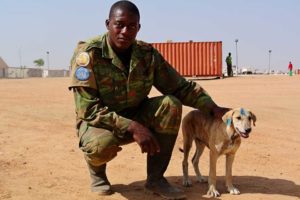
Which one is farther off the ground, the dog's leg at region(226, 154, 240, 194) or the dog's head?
the dog's head

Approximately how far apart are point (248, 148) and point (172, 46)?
1053 inches

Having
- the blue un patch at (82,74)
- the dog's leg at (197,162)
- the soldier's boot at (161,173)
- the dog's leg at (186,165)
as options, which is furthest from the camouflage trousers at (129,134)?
the dog's leg at (197,162)

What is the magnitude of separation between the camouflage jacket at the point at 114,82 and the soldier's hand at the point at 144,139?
0.10m

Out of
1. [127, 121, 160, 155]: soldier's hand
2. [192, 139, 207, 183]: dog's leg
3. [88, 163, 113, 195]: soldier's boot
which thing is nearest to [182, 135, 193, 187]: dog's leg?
[192, 139, 207, 183]: dog's leg

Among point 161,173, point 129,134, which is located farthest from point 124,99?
point 161,173

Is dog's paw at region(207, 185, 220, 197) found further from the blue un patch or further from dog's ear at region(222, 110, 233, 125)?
the blue un patch

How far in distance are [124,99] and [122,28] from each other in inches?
28.5

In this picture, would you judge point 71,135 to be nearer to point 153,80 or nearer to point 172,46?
point 153,80

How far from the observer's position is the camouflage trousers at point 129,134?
453cm

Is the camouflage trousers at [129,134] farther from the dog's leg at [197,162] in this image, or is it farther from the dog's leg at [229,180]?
the dog's leg at [197,162]

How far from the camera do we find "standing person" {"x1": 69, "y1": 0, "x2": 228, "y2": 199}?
14.9 ft

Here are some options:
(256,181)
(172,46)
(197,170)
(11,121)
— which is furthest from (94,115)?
(172,46)

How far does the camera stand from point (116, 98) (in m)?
4.84

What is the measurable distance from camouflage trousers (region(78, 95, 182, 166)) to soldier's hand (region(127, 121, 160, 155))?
0.26m
